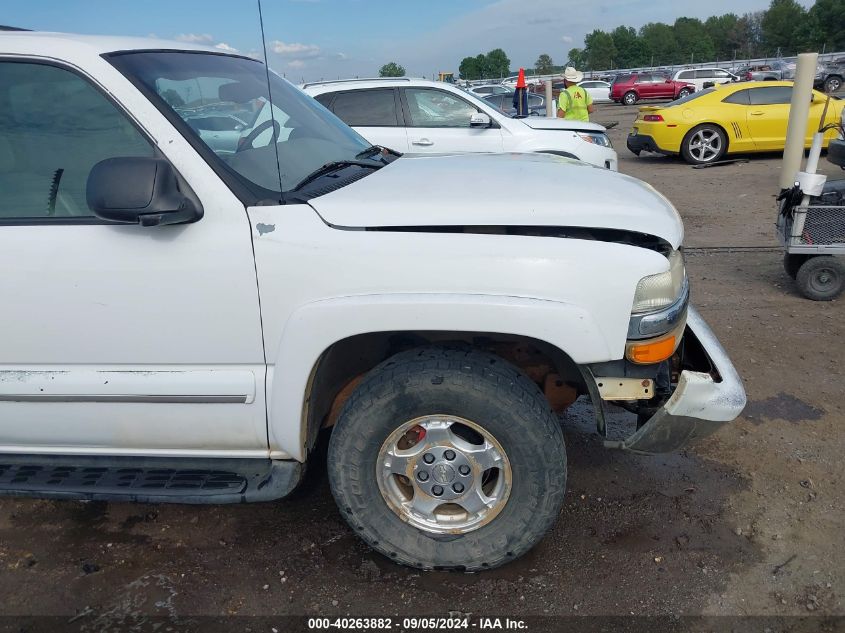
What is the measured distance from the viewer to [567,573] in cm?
269

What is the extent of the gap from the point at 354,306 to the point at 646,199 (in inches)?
49.7

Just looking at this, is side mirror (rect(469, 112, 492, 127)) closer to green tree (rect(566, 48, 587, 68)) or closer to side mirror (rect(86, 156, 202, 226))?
side mirror (rect(86, 156, 202, 226))

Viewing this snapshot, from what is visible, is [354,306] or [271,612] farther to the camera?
[271,612]

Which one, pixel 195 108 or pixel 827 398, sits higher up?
pixel 195 108

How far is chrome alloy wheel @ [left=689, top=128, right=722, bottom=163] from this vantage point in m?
13.2

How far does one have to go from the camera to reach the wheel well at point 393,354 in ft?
8.25

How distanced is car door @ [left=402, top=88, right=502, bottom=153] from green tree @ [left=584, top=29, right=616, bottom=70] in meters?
81.2


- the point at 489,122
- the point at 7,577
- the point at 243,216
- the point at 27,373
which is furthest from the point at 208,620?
the point at 489,122

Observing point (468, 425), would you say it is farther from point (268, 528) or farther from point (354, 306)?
point (268, 528)

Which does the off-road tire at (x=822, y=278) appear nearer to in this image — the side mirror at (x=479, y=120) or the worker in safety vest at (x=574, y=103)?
the side mirror at (x=479, y=120)

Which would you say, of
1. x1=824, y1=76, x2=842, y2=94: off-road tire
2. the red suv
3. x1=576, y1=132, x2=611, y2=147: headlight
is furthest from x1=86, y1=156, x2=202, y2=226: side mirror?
the red suv

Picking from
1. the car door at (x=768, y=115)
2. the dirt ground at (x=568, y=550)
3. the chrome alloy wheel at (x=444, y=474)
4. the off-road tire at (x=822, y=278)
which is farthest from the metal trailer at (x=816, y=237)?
the car door at (x=768, y=115)

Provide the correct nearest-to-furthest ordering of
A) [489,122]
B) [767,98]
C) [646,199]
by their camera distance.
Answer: [646,199]
[489,122]
[767,98]

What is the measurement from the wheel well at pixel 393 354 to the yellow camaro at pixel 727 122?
11.7 m
